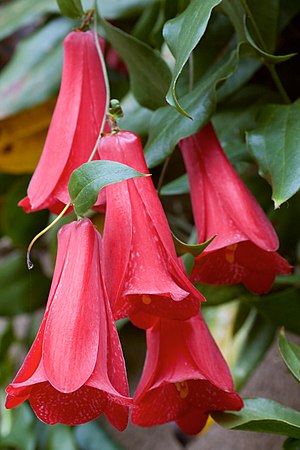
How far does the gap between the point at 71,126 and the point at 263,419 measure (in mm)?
219

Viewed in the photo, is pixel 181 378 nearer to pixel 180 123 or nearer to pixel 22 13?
pixel 180 123

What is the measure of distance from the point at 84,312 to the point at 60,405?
58 mm

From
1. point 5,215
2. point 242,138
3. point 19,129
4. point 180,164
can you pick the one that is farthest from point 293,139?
point 5,215

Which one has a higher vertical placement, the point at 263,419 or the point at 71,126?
the point at 71,126

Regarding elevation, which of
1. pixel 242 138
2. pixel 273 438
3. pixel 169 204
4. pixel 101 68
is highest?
pixel 101 68

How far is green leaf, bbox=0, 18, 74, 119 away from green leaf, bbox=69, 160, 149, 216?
36 cm

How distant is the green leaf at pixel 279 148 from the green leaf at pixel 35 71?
0.93 feet

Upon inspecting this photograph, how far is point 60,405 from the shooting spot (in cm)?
42

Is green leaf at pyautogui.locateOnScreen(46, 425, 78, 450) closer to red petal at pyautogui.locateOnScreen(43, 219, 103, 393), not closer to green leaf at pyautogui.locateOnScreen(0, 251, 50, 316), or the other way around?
green leaf at pyautogui.locateOnScreen(0, 251, 50, 316)

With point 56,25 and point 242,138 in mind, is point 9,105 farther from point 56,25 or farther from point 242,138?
point 242,138

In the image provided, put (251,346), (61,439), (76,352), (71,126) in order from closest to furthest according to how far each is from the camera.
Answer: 1. (76,352)
2. (71,126)
3. (251,346)
4. (61,439)

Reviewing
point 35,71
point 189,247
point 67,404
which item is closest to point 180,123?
point 189,247

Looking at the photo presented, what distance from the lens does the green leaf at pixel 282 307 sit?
0.60 metres

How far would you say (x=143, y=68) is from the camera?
22.4 inches
